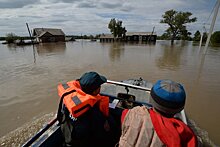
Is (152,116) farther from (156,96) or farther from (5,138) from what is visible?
(5,138)

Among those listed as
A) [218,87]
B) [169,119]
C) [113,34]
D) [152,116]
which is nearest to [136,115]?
[152,116]

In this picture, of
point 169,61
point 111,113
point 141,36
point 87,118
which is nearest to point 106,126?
point 87,118

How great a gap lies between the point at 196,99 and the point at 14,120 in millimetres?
6302

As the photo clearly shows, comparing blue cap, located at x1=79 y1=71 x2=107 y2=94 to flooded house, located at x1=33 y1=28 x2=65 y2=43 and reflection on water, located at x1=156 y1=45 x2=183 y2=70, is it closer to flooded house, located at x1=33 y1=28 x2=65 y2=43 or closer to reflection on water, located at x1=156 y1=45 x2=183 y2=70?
reflection on water, located at x1=156 y1=45 x2=183 y2=70

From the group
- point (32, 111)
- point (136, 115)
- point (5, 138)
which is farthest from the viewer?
point (32, 111)

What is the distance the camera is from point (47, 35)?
44.6 m

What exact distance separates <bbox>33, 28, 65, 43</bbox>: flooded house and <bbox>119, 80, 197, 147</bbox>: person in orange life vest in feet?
156

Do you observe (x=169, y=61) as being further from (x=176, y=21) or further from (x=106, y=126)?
(x=176, y=21)

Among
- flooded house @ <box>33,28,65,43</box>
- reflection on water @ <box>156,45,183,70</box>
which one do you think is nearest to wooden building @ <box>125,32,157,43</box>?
flooded house @ <box>33,28,65,43</box>

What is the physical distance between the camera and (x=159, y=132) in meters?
1.05

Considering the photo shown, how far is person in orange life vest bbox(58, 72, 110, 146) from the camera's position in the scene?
154 cm

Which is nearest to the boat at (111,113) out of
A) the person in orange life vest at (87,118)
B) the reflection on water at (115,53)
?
the person in orange life vest at (87,118)

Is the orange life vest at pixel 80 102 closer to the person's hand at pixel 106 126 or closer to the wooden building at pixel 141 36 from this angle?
the person's hand at pixel 106 126

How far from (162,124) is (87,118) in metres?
0.79
